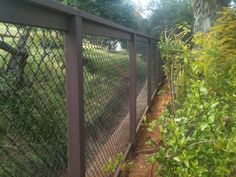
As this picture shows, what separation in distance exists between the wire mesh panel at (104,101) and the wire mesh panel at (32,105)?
481 mm

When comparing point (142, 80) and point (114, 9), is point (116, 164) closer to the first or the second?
point (142, 80)

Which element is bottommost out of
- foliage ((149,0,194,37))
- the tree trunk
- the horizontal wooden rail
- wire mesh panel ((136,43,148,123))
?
wire mesh panel ((136,43,148,123))

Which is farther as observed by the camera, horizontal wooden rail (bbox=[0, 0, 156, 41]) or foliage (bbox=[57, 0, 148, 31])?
foliage (bbox=[57, 0, 148, 31])

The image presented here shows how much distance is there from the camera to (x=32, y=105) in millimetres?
1911

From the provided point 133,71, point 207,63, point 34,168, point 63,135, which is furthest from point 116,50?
point 34,168

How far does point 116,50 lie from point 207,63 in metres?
0.90

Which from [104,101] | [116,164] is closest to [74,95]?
[104,101]

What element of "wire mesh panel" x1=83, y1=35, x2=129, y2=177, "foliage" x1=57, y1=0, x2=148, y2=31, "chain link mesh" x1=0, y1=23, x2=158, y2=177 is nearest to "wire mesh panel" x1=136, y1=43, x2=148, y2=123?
"wire mesh panel" x1=83, y1=35, x2=129, y2=177

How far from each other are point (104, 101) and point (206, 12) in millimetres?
4997

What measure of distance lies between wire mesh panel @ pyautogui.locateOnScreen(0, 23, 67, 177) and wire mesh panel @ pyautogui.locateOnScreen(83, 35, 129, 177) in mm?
481

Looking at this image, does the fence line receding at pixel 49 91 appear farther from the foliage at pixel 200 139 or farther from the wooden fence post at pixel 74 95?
the foliage at pixel 200 139

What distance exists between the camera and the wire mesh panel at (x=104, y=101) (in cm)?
273

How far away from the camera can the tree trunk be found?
7480 mm

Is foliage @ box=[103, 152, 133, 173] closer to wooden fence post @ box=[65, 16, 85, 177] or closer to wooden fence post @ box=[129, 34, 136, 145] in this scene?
wooden fence post @ box=[129, 34, 136, 145]
